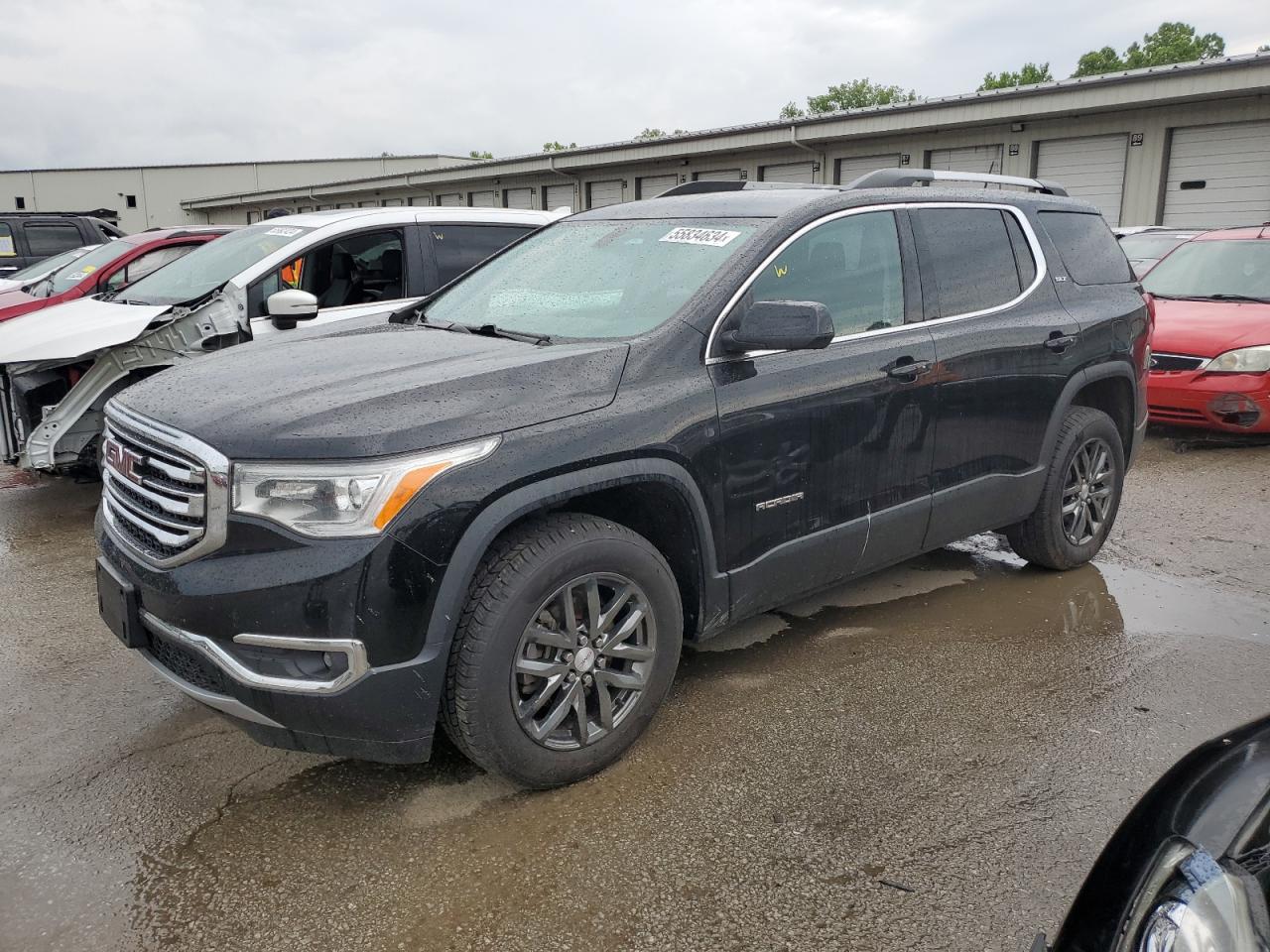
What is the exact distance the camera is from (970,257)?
4.29 metres

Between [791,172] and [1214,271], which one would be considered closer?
[1214,271]

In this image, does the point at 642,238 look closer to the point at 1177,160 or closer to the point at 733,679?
the point at 733,679

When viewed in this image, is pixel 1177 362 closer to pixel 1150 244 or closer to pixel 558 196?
pixel 1150 244

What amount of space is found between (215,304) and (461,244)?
5.52ft

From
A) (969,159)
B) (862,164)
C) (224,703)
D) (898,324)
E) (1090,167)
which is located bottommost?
(224,703)

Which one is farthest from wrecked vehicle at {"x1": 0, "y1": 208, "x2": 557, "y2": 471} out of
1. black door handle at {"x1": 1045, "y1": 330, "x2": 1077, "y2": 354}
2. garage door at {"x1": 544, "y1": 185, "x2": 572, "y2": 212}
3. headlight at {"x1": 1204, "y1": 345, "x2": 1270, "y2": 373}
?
garage door at {"x1": 544, "y1": 185, "x2": 572, "y2": 212}

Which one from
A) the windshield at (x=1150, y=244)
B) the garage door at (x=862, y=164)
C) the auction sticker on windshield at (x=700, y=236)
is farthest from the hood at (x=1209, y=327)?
the garage door at (x=862, y=164)

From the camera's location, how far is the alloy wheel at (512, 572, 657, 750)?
9.59 ft

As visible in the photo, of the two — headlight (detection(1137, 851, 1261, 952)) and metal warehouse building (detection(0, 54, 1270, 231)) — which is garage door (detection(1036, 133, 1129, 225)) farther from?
headlight (detection(1137, 851, 1261, 952))

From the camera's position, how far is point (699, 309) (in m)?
3.33

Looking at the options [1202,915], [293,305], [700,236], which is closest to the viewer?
[1202,915]

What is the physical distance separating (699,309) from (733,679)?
1.48 m

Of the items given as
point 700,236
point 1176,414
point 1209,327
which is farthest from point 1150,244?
point 700,236

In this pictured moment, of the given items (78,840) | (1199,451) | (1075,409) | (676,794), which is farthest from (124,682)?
(1199,451)
